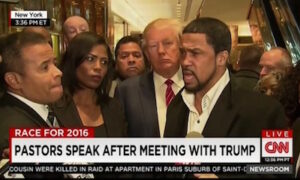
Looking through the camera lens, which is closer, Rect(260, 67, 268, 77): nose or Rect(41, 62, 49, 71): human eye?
Rect(41, 62, 49, 71): human eye

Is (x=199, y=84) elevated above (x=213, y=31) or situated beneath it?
situated beneath

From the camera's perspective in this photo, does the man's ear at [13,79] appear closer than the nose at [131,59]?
Yes

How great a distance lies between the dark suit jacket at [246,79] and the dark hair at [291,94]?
71 millimetres

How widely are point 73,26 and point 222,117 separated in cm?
43

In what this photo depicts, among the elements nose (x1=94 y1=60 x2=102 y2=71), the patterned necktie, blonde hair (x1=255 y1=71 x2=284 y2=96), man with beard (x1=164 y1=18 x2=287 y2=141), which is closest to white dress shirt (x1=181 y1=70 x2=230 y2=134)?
man with beard (x1=164 y1=18 x2=287 y2=141)

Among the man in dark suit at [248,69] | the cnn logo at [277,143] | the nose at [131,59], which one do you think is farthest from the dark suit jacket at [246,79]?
the nose at [131,59]

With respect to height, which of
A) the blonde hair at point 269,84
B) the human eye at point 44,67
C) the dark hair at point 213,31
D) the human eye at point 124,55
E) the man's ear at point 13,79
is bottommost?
the blonde hair at point 269,84

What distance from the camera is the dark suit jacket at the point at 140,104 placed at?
46.4 inches

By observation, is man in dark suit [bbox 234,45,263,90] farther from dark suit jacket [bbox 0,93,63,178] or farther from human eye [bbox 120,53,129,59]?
dark suit jacket [bbox 0,93,63,178]

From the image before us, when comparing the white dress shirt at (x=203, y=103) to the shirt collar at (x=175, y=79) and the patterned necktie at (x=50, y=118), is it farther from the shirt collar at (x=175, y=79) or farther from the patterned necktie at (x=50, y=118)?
the patterned necktie at (x=50, y=118)

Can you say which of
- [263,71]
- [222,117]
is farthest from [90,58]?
[263,71]

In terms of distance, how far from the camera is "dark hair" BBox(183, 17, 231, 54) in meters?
1.08

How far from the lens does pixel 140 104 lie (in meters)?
1.23

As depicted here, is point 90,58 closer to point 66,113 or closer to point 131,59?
point 66,113
